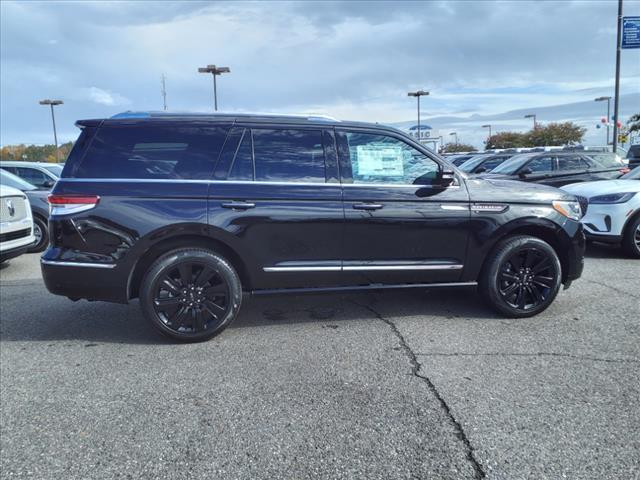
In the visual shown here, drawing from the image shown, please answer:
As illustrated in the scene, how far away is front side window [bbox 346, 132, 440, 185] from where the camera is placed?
14.9 feet

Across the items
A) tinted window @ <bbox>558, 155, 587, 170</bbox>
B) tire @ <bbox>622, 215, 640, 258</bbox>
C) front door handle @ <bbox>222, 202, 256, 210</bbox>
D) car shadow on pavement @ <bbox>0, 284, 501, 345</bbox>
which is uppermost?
tinted window @ <bbox>558, 155, 587, 170</bbox>

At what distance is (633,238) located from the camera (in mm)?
7469

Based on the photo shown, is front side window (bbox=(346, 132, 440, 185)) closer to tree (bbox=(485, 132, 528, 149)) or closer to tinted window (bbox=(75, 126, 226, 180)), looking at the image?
tinted window (bbox=(75, 126, 226, 180))

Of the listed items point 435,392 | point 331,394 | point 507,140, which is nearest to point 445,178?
point 435,392

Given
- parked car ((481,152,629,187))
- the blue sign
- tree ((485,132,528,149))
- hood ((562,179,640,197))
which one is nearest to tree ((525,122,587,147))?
tree ((485,132,528,149))

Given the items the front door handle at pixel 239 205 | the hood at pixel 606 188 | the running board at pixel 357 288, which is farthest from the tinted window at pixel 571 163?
the front door handle at pixel 239 205

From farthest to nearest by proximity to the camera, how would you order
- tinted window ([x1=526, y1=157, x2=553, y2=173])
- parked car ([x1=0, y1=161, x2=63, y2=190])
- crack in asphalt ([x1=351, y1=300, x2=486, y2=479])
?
tinted window ([x1=526, y1=157, x2=553, y2=173]) < parked car ([x1=0, y1=161, x2=63, y2=190]) < crack in asphalt ([x1=351, y1=300, x2=486, y2=479])

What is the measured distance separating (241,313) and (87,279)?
4.98ft

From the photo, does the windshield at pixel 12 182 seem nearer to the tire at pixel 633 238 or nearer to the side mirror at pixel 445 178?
the side mirror at pixel 445 178

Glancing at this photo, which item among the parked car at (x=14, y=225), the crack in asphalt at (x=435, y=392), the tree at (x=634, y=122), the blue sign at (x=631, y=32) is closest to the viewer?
the crack in asphalt at (x=435, y=392)

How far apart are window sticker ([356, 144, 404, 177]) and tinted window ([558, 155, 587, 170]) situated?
30.2ft

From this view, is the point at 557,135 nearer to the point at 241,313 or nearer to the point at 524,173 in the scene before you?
the point at 524,173

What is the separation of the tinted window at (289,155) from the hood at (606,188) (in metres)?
5.31

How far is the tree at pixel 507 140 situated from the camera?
54.1 m
